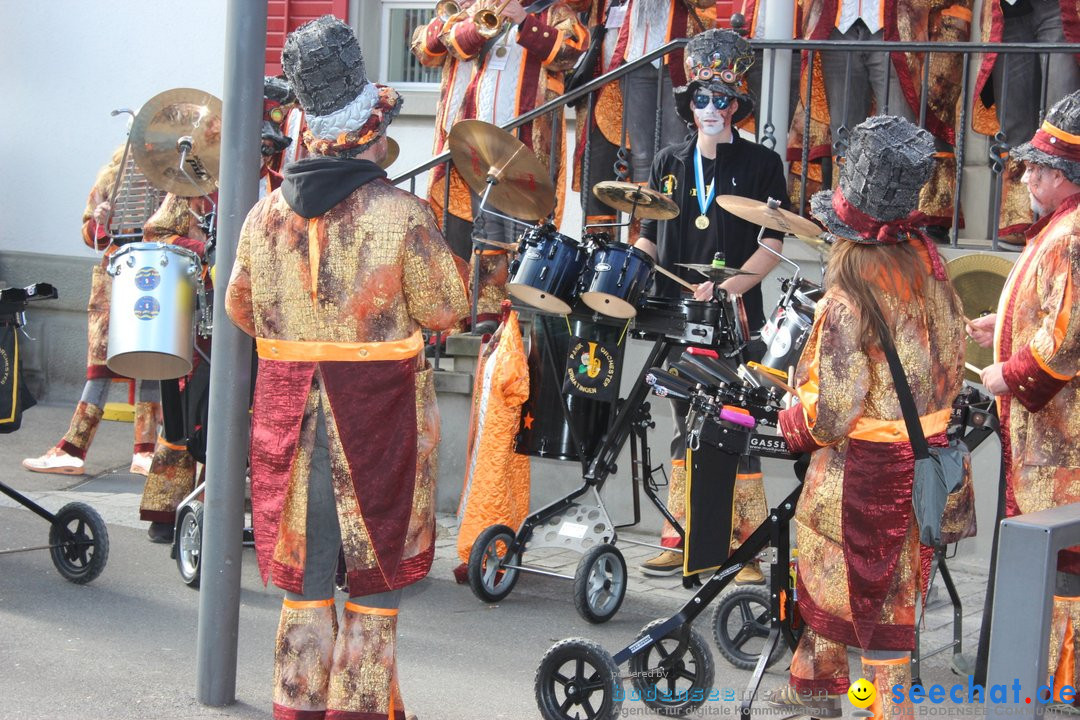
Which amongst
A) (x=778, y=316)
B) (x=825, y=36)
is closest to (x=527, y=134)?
(x=825, y=36)

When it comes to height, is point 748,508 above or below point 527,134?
below

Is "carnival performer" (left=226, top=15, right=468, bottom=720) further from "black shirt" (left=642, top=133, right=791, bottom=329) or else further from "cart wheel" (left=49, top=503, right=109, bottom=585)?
"black shirt" (left=642, top=133, right=791, bottom=329)

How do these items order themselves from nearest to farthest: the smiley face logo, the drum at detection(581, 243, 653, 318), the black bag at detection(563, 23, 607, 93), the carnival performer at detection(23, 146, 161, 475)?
the smiley face logo
the drum at detection(581, 243, 653, 318)
the carnival performer at detection(23, 146, 161, 475)
the black bag at detection(563, 23, 607, 93)

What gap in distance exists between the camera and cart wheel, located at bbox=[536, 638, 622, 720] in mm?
4398

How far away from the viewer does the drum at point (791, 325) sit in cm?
491

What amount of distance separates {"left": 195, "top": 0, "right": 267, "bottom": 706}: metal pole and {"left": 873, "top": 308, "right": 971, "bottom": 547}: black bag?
1.98 m

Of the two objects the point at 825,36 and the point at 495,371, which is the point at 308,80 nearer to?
the point at 495,371

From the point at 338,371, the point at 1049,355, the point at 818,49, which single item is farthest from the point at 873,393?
the point at 818,49

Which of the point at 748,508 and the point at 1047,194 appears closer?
the point at 1047,194

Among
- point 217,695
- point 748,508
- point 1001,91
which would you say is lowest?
point 217,695

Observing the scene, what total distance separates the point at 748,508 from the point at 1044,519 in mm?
3696

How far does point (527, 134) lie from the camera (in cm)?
784

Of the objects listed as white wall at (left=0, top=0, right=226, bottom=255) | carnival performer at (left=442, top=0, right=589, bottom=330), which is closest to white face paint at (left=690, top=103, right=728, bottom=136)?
carnival performer at (left=442, top=0, right=589, bottom=330)

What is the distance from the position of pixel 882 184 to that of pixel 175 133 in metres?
3.52
